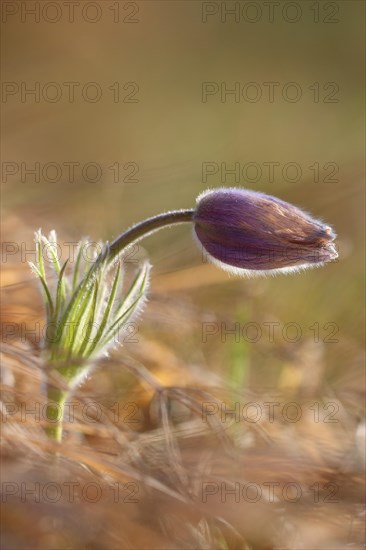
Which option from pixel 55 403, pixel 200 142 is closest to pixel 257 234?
pixel 55 403

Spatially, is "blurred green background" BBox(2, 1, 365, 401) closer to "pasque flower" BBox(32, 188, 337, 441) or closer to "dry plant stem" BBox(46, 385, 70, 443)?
"pasque flower" BBox(32, 188, 337, 441)

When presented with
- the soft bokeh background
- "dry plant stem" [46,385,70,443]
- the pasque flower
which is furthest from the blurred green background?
"dry plant stem" [46,385,70,443]

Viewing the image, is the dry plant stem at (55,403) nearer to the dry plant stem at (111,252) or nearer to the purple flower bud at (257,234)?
the dry plant stem at (111,252)

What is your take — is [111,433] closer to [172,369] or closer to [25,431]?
[25,431]

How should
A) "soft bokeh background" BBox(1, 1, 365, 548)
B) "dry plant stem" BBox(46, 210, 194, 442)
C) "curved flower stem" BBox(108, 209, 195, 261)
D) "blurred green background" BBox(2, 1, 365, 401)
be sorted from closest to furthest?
"dry plant stem" BBox(46, 210, 194, 442)
"curved flower stem" BBox(108, 209, 195, 261)
"soft bokeh background" BBox(1, 1, 365, 548)
"blurred green background" BBox(2, 1, 365, 401)

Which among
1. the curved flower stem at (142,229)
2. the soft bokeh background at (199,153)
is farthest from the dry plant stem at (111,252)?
the soft bokeh background at (199,153)

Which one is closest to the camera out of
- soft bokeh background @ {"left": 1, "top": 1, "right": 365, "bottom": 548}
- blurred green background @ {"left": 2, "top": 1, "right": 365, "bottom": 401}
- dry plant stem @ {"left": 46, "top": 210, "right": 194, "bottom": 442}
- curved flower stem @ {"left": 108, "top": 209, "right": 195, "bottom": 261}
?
dry plant stem @ {"left": 46, "top": 210, "right": 194, "bottom": 442}

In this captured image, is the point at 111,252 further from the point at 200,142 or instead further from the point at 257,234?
the point at 200,142

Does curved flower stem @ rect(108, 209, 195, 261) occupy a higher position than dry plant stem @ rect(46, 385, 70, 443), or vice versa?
curved flower stem @ rect(108, 209, 195, 261)
